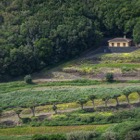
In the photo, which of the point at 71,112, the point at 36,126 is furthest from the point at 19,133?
the point at 71,112

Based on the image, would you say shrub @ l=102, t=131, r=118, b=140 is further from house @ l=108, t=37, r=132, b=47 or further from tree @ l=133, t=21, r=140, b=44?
house @ l=108, t=37, r=132, b=47

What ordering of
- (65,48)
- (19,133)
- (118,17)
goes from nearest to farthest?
(19,133)
(65,48)
(118,17)

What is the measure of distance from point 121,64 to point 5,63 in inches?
579

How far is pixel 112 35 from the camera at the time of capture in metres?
88.2

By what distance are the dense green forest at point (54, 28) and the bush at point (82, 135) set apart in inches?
971

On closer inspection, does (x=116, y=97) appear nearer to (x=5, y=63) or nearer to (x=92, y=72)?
(x=92, y=72)

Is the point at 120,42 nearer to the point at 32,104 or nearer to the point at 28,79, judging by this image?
the point at 28,79

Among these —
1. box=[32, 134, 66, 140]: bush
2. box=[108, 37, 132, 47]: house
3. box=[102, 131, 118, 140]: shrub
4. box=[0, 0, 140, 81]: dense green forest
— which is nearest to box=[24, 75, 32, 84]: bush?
box=[0, 0, 140, 81]: dense green forest

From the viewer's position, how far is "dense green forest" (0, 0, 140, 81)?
246ft

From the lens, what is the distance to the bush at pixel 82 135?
5003 cm

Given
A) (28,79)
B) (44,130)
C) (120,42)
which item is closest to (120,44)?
(120,42)

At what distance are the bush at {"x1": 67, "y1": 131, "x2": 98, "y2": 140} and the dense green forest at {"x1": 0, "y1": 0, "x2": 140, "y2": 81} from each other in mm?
24674

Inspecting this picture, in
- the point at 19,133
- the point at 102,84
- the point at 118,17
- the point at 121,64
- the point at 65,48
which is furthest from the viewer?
the point at 118,17

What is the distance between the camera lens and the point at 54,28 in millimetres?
82438
